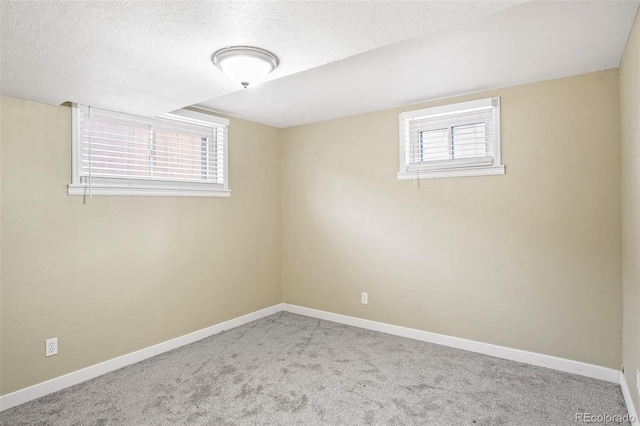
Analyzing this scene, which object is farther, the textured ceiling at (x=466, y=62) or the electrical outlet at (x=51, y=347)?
the electrical outlet at (x=51, y=347)

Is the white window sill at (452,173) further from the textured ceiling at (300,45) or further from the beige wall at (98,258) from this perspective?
the beige wall at (98,258)

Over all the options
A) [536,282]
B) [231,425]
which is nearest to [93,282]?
[231,425]

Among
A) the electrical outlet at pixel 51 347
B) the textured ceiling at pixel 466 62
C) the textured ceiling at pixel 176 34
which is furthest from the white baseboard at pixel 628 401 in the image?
the electrical outlet at pixel 51 347

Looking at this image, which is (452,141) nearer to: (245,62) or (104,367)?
(245,62)

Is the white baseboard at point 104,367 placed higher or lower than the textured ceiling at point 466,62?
lower

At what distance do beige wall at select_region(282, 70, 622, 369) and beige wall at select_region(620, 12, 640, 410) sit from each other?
18cm

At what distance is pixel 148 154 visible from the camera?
316 cm

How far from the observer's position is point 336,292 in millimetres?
4074

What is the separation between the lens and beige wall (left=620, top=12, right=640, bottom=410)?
1.93 meters

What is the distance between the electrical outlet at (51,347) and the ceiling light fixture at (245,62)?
7.49 feet

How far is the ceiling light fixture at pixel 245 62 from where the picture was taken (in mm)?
1824

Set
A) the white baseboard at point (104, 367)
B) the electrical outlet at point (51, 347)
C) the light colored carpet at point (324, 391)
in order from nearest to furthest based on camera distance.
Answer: the light colored carpet at point (324, 391) < the white baseboard at point (104, 367) < the electrical outlet at point (51, 347)

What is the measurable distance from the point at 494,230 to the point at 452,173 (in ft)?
2.03

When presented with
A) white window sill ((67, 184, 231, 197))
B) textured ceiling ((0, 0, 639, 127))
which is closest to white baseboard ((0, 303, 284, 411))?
white window sill ((67, 184, 231, 197))
